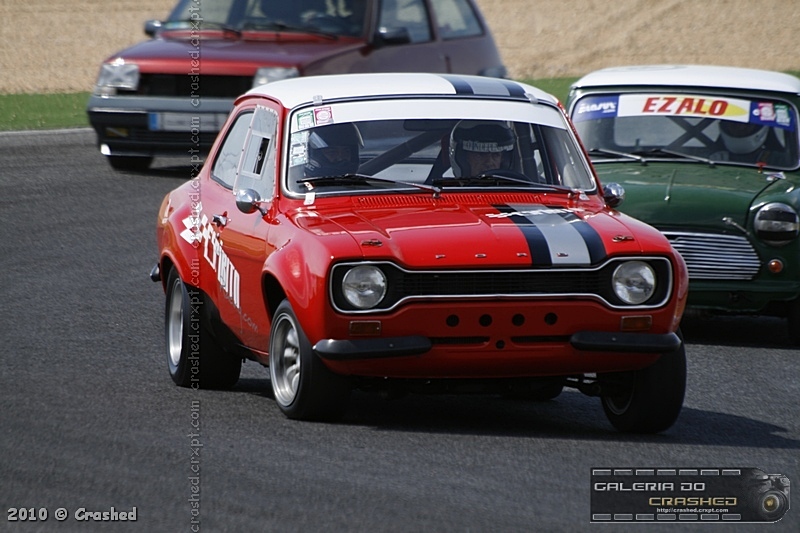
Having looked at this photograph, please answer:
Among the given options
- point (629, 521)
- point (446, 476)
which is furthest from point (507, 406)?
point (629, 521)

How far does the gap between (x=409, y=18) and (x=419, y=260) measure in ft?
33.3

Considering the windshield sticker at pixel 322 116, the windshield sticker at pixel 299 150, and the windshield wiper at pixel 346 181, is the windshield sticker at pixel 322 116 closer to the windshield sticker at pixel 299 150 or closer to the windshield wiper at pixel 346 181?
the windshield sticker at pixel 299 150

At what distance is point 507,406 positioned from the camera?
25.2ft

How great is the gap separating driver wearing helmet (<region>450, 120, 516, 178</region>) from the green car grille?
2.48 meters

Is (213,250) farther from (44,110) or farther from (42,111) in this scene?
(44,110)

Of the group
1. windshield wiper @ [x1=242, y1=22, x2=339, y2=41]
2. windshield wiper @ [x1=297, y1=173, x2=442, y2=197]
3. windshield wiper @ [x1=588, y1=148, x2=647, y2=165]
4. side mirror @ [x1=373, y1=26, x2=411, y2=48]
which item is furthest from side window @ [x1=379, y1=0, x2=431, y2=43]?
windshield wiper @ [x1=297, y1=173, x2=442, y2=197]

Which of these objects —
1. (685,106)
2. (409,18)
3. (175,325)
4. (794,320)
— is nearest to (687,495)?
(175,325)

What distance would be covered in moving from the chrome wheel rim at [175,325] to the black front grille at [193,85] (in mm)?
7022

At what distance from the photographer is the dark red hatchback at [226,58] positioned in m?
15.2

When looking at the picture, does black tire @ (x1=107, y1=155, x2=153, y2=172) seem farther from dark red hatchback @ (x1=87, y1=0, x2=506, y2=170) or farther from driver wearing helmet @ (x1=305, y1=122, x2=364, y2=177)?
driver wearing helmet @ (x1=305, y1=122, x2=364, y2=177)

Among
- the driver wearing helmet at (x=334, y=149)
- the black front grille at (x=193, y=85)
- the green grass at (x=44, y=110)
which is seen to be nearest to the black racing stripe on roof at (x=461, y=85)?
the driver wearing helmet at (x=334, y=149)

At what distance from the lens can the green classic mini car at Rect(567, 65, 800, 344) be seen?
9797 millimetres

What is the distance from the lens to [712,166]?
1055cm

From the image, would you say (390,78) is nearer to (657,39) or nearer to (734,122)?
(734,122)
